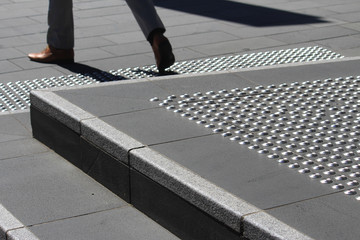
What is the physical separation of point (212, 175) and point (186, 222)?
0.88 ft

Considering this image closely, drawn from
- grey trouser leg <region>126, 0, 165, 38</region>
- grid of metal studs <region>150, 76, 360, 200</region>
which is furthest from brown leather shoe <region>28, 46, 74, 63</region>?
grid of metal studs <region>150, 76, 360, 200</region>

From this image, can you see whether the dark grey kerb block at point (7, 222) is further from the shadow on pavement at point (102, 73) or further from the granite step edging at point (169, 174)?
the shadow on pavement at point (102, 73)

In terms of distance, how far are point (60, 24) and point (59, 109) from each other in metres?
2.54

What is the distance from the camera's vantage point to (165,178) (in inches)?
148

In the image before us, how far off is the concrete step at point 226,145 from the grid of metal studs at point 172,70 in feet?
3.61

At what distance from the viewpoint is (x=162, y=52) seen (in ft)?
21.4

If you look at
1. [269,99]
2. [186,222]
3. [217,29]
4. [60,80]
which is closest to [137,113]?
[269,99]

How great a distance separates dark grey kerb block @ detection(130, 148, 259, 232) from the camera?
336 centimetres

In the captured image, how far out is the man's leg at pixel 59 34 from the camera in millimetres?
7074

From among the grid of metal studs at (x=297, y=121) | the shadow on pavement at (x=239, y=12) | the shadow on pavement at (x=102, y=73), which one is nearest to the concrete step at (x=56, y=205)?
the grid of metal studs at (x=297, y=121)

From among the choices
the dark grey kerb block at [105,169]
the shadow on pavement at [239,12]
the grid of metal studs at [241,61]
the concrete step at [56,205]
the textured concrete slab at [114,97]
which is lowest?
the shadow on pavement at [239,12]

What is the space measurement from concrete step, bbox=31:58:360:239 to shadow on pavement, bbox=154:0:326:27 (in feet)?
10.4

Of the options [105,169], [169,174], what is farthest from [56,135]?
[169,174]

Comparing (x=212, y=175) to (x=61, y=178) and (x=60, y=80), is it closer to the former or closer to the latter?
(x=61, y=178)
